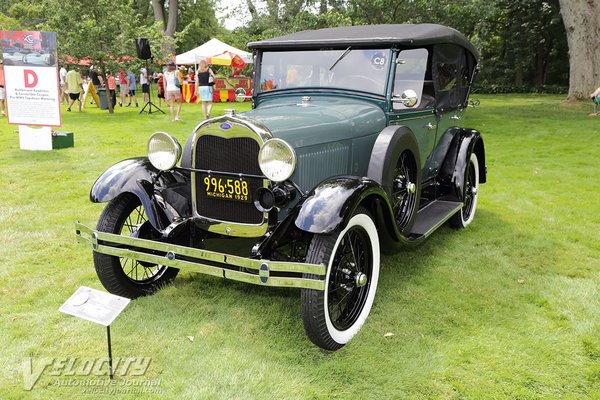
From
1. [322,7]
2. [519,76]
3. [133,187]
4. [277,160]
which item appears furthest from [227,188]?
[519,76]

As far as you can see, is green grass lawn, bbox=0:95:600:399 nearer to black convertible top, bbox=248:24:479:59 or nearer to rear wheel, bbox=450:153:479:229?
rear wheel, bbox=450:153:479:229

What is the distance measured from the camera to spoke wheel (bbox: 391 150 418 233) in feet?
13.6

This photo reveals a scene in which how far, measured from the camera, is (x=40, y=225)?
5.36 meters

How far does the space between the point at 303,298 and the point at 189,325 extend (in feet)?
2.97

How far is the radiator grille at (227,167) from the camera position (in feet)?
10.9

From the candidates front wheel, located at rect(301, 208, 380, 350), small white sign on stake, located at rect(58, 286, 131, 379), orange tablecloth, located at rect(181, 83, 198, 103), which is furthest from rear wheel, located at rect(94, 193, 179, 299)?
orange tablecloth, located at rect(181, 83, 198, 103)

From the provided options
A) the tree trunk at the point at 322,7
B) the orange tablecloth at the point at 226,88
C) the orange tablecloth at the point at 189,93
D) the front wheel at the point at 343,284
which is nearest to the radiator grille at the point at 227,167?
the front wheel at the point at 343,284

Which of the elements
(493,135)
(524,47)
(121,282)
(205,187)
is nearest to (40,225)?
(121,282)

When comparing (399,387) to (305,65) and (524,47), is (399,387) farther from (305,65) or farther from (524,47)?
(524,47)

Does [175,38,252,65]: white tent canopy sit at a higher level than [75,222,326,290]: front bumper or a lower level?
higher

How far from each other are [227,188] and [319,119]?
0.86 metres

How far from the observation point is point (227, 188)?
342 cm

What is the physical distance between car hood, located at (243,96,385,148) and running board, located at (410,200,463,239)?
2.94ft

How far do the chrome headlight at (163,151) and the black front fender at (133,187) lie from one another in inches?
5.5
